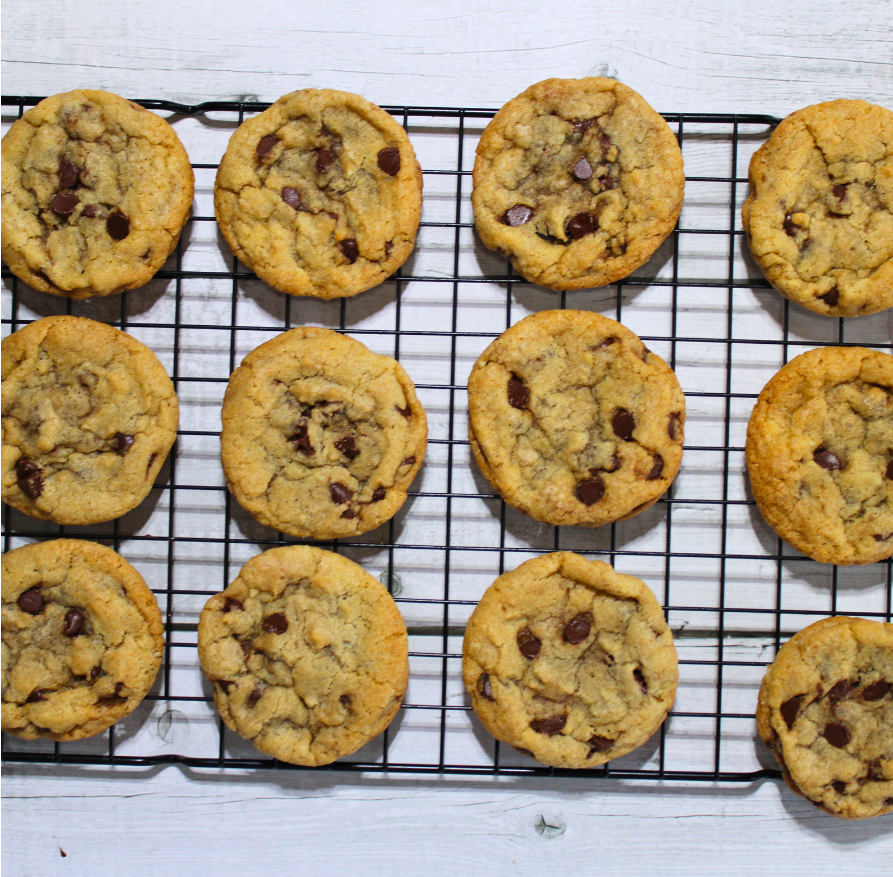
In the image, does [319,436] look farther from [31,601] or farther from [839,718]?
[839,718]

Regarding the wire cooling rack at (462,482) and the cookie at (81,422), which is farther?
the wire cooling rack at (462,482)

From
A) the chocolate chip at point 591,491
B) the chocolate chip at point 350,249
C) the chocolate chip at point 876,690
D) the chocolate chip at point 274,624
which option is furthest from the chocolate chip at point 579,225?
the chocolate chip at point 876,690

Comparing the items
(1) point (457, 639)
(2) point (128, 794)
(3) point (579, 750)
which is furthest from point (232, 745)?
(3) point (579, 750)

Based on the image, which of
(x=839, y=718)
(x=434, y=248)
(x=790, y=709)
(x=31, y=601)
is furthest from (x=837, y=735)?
(x=31, y=601)

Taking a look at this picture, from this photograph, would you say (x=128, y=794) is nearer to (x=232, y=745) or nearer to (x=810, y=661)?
(x=232, y=745)

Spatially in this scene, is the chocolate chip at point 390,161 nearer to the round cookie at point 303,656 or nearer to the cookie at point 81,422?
the cookie at point 81,422

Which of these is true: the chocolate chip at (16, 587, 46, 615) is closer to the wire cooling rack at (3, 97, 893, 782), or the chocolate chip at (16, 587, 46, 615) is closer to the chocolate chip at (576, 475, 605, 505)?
the wire cooling rack at (3, 97, 893, 782)
